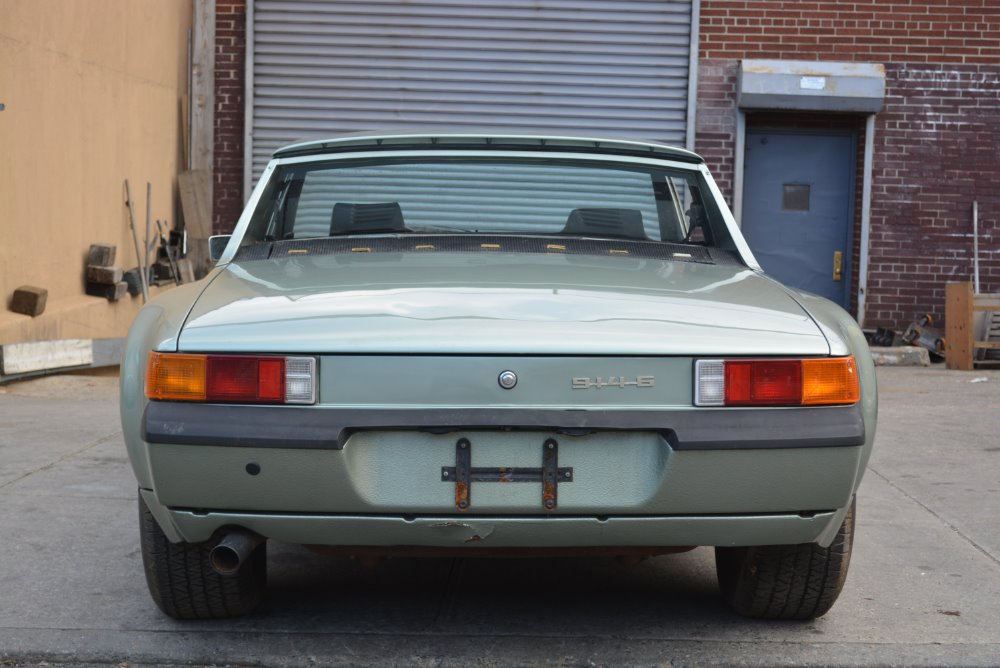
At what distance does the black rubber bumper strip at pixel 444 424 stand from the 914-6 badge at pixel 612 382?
0.06 m

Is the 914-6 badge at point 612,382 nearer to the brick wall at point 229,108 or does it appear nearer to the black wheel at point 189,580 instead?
the black wheel at point 189,580

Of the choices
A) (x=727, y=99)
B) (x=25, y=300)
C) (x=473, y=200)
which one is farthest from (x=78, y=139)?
(x=473, y=200)

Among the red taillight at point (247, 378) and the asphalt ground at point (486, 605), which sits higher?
the red taillight at point (247, 378)

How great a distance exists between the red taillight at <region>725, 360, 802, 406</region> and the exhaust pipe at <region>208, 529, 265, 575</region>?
46.2 inches

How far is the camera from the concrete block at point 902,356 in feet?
38.7

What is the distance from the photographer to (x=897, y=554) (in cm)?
451

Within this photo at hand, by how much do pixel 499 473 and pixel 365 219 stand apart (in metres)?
1.51

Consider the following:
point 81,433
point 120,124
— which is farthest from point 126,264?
point 81,433

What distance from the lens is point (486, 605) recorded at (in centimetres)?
376

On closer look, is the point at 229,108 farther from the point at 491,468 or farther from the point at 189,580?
the point at 491,468

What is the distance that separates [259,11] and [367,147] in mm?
9043

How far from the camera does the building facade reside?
12.6m

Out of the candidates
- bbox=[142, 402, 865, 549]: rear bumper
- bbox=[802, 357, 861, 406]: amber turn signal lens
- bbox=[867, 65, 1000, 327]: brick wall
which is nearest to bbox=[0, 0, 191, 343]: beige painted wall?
bbox=[142, 402, 865, 549]: rear bumper

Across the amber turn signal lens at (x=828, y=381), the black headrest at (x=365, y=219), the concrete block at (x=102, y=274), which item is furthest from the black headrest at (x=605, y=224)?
the concrete block at (x=102, y=274)
